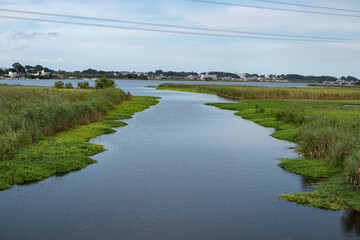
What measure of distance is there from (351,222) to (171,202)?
6.41 metres

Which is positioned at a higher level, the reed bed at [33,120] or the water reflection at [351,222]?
the reed bed at [33,120]

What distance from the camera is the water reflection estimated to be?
38.8 ft

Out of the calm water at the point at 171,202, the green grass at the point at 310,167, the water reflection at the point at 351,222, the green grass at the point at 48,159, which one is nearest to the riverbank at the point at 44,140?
the green grass at the point at 48,159

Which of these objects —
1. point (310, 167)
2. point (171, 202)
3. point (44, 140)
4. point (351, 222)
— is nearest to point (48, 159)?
point (44, 140)

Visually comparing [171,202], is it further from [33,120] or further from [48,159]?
[33,120]

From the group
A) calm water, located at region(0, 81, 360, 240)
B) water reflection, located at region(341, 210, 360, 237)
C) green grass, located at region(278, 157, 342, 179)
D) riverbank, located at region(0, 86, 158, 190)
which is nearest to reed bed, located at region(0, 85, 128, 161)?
riverbank, located at region(0, 86, 158, 190)

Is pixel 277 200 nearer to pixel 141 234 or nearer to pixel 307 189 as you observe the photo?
pixel 307 189

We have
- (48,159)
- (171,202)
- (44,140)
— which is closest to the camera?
(171,202)

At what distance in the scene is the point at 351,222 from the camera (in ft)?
40.8

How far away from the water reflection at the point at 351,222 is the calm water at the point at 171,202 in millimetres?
32

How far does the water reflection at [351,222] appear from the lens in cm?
1184

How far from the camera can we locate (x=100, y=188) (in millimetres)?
15711

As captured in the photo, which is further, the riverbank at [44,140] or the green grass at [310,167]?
the green grass at [310,167]

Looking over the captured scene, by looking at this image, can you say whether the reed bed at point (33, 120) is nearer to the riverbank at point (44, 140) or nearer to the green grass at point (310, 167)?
the riverbank at point (44, 140)
